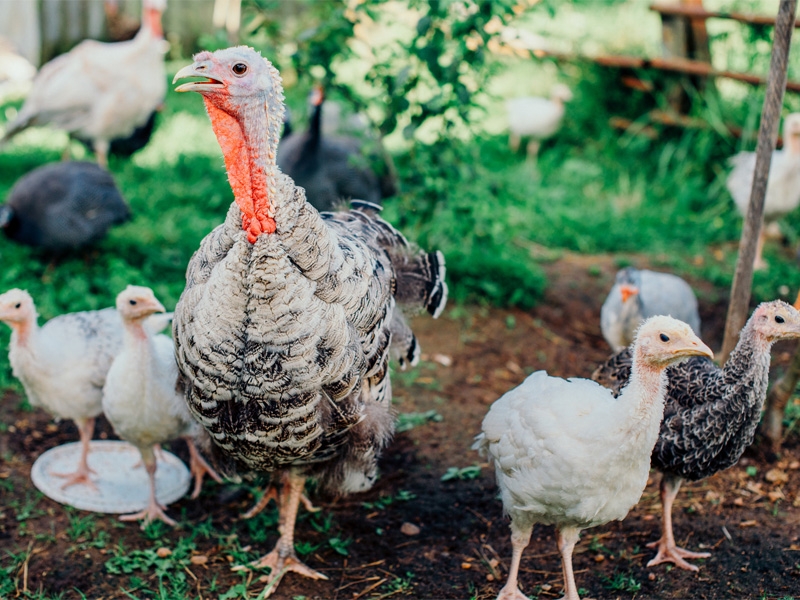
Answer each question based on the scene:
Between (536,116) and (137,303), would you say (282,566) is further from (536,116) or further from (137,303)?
(536,116)

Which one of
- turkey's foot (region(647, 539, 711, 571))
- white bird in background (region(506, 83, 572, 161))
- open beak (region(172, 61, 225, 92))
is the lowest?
turkey's foot (region(647, 539, 711, 571))

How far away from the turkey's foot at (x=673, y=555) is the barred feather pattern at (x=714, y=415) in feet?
1.14

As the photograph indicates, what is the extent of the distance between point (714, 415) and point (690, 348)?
65cm

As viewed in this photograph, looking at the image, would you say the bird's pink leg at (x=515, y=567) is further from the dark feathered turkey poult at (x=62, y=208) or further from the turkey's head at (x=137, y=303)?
the dark feathered turkey poult at (x=62, y=208)

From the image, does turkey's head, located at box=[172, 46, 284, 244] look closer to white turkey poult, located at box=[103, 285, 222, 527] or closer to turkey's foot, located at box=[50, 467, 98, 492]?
white turkey poult, located at box=[103, 285, 222, 527]

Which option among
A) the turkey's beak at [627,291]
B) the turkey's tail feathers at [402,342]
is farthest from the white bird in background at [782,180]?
the turkey's tail feathers at [402,342]

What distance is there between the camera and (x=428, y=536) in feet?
12.7

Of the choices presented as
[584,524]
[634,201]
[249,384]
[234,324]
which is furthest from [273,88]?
[634,201]

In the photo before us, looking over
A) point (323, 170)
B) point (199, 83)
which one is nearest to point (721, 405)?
point (199, 83)

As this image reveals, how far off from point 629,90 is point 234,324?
7192mm

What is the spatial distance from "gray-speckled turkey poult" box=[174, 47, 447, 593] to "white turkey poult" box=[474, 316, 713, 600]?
2.26 ft

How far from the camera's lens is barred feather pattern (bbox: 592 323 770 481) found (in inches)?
130

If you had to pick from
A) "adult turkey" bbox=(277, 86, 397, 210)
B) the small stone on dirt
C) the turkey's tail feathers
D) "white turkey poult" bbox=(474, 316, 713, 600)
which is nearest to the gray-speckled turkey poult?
the turkey's tail feathers

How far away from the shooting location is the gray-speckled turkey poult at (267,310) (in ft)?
9.29
